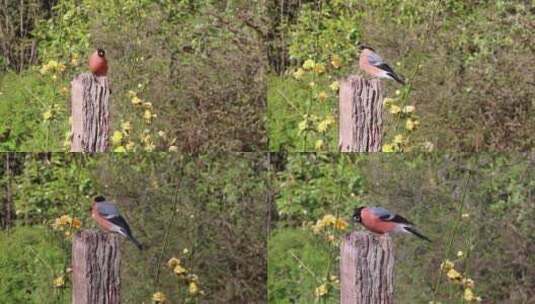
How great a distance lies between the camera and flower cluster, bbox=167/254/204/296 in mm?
5391

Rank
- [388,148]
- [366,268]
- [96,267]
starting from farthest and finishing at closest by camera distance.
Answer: [388,148]
[96,267]
[366,268]

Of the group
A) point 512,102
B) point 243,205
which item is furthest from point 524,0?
point 243,205

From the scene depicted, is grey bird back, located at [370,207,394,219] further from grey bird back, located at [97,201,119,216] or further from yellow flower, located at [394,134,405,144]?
grey bird back, located at [97,201,119,216]

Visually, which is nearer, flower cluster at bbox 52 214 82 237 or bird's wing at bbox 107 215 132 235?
bird's wing at bbox 107 215 132 235

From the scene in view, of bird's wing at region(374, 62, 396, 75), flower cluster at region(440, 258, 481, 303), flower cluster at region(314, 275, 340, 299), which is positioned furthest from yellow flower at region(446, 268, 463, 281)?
bird's wing at region(374, 62, 396, 75)

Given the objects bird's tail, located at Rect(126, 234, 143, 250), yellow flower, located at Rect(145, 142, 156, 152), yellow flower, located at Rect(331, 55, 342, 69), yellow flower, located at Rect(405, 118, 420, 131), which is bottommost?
bird's tail, located at Rect(126, 234, 143, 250)

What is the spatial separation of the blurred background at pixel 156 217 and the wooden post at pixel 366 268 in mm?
1160

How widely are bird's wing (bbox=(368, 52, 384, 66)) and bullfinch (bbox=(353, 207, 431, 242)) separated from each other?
71 cm

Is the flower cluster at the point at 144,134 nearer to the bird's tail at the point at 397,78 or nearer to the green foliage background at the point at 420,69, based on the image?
the green foliage background at the point at 420,69

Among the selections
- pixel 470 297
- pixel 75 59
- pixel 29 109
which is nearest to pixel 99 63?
pixel 75 59

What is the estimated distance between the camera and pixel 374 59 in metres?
5.36

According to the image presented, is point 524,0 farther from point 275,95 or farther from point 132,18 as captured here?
point 132,18

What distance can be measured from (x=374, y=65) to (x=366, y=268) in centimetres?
143

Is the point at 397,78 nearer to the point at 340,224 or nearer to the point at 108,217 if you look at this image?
the point at 340,224
